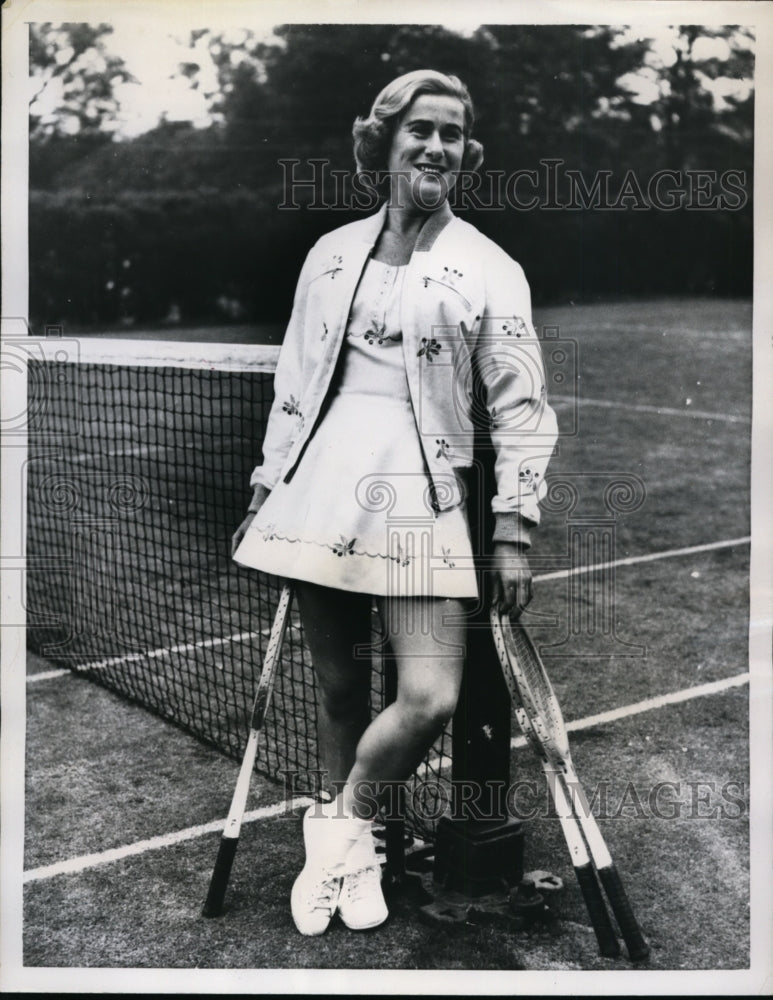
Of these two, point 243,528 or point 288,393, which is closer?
point 288,393

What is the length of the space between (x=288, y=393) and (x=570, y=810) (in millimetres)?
1266

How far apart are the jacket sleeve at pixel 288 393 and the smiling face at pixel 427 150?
317mm

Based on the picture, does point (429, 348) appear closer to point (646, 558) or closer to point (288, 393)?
point (288, 393)

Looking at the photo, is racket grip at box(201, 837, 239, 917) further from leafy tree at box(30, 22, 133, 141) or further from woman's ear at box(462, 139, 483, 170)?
leafy tree at box(30, 22, 133, 141)

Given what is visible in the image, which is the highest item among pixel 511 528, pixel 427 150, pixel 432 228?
pixel 427 150

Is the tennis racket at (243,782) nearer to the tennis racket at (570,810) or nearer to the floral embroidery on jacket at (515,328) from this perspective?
the tennis racket at (570,810)

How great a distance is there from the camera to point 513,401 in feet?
9.75

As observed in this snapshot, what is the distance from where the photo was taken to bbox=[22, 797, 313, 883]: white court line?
137 inches

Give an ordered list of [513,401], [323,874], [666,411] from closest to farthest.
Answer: [513,401]
[323,874]
[666,411]

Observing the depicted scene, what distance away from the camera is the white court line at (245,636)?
4898 mm

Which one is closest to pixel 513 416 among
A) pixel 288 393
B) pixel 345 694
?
pixel 288 393

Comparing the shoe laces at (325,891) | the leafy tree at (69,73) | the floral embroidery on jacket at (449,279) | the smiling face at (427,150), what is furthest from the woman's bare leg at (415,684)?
the leafy tree at (69,73)

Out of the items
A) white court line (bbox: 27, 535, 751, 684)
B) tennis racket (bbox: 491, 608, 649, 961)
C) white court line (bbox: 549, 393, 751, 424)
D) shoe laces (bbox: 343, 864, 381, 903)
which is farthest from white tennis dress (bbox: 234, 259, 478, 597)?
white court line (bbox: 549, 393, 751, 424)

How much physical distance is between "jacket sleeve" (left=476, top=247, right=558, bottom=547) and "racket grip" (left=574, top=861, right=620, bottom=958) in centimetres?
82
